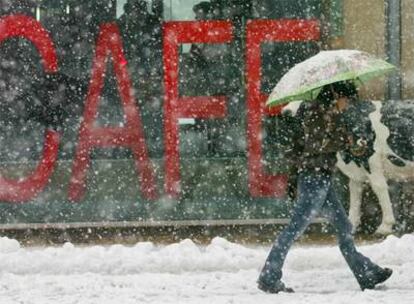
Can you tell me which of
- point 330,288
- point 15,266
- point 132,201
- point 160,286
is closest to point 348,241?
point 330,288

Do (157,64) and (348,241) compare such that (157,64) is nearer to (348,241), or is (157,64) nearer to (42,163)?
(42,163)

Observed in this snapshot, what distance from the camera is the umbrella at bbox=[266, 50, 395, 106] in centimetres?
732

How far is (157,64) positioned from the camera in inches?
466

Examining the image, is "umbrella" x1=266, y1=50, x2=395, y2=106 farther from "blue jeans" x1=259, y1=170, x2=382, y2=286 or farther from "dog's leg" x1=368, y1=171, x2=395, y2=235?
"dog's leg" x1=368, y1=171, x2=395, y2=235

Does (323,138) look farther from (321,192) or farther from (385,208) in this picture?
(385,208)

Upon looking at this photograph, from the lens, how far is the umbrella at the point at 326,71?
7.32 meters

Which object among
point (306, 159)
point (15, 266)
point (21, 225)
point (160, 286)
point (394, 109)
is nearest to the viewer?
point (306, 159)

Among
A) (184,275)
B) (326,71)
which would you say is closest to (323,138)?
(326,71)

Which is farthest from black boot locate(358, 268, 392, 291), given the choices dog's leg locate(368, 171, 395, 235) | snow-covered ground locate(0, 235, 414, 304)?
dog's leg locate(368, 171, 395, 235)

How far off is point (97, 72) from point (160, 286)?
430 centimetres

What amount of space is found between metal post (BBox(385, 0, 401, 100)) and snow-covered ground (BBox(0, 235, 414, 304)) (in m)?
2.58

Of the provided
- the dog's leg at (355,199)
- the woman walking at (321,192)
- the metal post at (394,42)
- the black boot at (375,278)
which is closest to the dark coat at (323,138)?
the woman walking at (321,192)

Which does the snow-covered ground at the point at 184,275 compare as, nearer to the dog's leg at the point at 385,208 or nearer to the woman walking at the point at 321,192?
the woman walking at the point at 321,192

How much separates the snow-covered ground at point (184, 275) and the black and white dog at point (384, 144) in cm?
135
